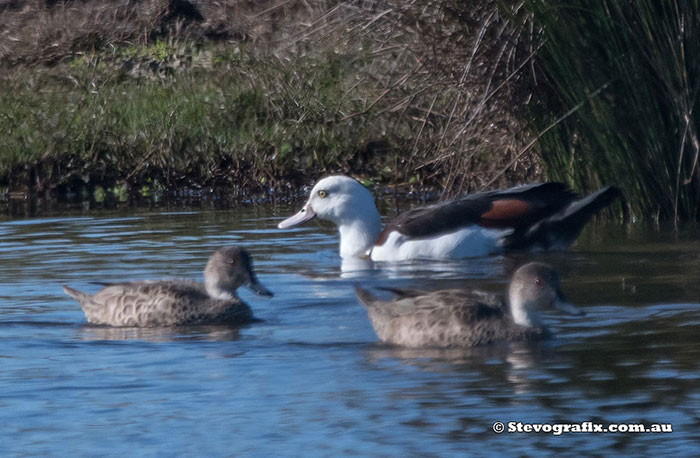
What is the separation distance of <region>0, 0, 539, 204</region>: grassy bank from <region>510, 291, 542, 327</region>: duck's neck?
3187 millimetres

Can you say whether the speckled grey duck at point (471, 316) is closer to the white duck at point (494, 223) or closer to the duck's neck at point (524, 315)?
the duck's neck at point (524, 315)

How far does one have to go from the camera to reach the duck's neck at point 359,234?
1032 cm

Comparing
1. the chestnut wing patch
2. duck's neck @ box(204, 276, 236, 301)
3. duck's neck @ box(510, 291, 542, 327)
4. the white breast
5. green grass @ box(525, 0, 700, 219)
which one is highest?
green grass @ box(525, 0, 700, 219)

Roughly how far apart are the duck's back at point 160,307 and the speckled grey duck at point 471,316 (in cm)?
98

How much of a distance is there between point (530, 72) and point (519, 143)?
77cm

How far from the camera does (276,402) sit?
551cm

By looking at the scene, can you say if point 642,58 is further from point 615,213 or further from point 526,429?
point 526,429

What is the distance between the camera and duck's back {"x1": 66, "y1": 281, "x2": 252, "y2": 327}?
24.2 feet

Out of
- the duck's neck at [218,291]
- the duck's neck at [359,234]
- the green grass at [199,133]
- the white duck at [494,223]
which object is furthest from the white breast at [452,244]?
the green grass at [199,133]

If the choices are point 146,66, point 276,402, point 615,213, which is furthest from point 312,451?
point 146,66

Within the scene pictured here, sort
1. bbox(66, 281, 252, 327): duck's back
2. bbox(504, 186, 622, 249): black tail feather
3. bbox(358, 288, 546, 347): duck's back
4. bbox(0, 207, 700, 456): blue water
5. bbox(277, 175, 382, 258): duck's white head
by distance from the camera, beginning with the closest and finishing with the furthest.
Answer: bbox(0, 207, 700, 456): blue water < bbox(358, 288, 546, 347): duck's back < bbox(66, 281, 252, 327): duck's back < bbox(504, 186, 622, 249): black tail feather < bbox(277, 175, 382, 258): duck's white head

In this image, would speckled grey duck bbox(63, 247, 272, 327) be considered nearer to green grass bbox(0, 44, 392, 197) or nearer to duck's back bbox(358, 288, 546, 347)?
duck's back bbox(358, 288, 546, 347)

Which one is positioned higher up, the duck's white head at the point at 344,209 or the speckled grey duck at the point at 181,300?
the duck's white head at the point at 344,209

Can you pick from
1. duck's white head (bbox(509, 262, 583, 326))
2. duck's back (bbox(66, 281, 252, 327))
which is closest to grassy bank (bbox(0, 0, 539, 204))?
duck's back (bbox(66, 281, 252, 327))
